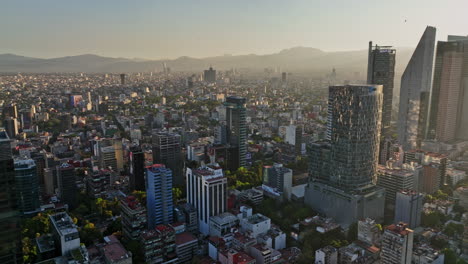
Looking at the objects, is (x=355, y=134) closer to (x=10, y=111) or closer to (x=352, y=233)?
(x=352, y=233)

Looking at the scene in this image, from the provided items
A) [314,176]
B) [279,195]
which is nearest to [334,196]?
[314,176]

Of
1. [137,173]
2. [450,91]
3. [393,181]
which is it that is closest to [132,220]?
[137,173]

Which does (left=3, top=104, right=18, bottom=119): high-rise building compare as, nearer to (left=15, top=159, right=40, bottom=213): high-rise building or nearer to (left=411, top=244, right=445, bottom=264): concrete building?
(left=15, top=159, right=40, bottom=213): high-rise building

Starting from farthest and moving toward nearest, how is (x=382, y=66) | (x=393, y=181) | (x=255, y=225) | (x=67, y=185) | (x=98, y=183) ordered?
(x=382, y=66) → (x=98, y=183) → (x=67, y=185) → (x=393, y=181) → (x=255, y=225)

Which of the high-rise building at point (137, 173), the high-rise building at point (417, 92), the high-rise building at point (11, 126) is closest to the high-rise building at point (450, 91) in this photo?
the high-rise building at point (417, 92)

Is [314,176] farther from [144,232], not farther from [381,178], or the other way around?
[144,232]

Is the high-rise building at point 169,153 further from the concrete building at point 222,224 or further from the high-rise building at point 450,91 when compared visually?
the high-rise building at point 450,91
